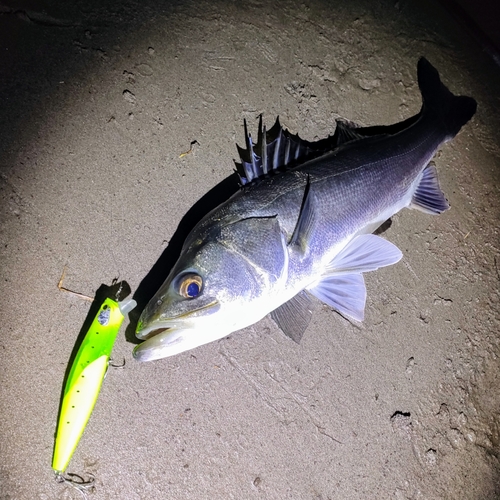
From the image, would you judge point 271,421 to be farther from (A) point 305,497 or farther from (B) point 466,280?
(B) point 466,280

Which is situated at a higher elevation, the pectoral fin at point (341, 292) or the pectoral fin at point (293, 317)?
the pectoral fin at point (341, 292)

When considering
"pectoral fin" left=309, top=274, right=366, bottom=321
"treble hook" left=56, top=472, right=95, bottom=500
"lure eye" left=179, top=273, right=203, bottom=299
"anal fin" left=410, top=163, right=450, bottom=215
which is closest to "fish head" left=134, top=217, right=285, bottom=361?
"lure eye" left=179, top=273, right=203, bottom=299

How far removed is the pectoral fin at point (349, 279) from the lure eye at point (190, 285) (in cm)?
74

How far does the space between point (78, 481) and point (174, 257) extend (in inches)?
50.5

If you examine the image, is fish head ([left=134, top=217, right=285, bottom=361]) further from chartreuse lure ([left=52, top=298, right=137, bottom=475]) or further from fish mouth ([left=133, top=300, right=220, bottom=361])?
chartreuse lure ([left=52, top=298, right=137, bottom=475])

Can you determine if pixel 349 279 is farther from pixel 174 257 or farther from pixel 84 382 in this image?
pixel 84 382

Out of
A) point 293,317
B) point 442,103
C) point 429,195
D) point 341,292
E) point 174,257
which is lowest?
point 174,257

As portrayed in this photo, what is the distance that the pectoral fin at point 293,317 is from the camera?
2.16 meters

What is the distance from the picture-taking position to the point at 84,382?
6.20ft

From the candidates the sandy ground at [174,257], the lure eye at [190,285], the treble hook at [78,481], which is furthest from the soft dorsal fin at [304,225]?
the treble hook at [78,481]

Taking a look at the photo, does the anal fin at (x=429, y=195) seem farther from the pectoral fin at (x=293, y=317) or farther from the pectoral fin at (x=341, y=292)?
the pectoral fin at (x=293, y=317)

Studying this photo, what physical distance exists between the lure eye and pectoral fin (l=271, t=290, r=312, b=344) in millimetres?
621

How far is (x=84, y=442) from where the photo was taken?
2057 mm

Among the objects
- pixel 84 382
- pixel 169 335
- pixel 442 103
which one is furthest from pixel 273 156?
pixel 84 382
